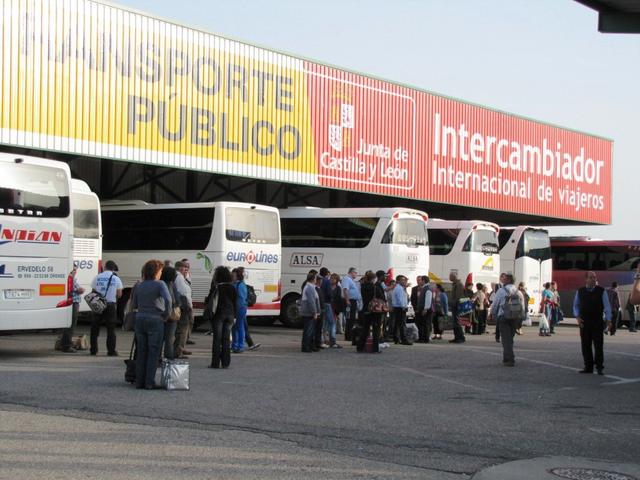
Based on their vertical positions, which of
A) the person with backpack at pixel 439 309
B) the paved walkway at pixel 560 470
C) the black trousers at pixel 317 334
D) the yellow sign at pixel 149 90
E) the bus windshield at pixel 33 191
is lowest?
the paved walkway at pixel 560 470

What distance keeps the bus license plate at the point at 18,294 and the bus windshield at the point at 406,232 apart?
1340 centimetres

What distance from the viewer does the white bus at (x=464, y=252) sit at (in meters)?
31.6

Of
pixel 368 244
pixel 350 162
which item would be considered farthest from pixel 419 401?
pixel 350 162

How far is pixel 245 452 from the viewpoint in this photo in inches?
333

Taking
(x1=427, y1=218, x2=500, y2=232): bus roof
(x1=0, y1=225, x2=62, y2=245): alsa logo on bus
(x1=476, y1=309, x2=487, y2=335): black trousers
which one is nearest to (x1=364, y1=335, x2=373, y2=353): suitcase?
(x1=0, y1=225, x2=62, y2=245): alsa logo on bus

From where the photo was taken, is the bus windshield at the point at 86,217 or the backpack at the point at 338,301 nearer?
the backpack at the point at 338,301

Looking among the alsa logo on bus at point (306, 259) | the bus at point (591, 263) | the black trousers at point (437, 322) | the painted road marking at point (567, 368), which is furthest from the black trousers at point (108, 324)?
the bus at point (591, 263)

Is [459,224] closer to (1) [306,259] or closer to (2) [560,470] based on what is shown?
(1) [306,259]

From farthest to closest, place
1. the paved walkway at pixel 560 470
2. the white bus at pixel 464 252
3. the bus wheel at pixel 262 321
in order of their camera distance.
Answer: the white bus at pixel 464 252 → the bus wheel at pixel 262 321 → the paved walkway at pixel 560 470

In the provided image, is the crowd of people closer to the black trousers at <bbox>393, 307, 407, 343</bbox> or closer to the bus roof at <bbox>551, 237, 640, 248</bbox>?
the black trousers at <bbox>393, 307, 407, 343</bbox>

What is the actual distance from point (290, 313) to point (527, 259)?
9827 mm

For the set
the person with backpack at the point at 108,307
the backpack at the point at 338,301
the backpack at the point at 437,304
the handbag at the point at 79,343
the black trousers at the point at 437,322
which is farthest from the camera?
the black trousers at the point at 437,322

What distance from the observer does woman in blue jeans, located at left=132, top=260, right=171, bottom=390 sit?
1303cm

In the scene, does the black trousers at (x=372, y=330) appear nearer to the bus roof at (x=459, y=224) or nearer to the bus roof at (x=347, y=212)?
the bus roof at (x=347, y=212)
